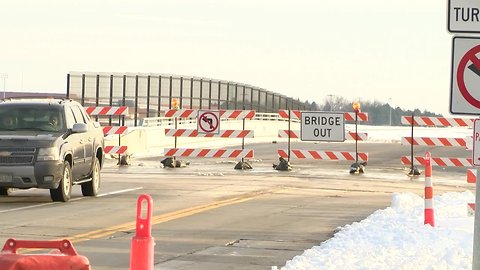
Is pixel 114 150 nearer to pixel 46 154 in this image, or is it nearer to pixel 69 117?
pixel 69 117

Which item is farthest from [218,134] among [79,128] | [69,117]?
[79,128]

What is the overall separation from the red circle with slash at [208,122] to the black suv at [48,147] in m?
8.53

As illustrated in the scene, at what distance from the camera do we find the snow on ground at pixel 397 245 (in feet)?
34.4

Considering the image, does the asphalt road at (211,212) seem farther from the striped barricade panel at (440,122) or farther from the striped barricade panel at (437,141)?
the striped barricade panel at (440,122)

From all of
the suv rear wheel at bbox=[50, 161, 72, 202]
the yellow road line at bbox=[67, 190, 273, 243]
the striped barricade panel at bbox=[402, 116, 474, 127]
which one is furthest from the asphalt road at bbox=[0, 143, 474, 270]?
the striped barricade panel at bbox=[402, 116, 474, 127]

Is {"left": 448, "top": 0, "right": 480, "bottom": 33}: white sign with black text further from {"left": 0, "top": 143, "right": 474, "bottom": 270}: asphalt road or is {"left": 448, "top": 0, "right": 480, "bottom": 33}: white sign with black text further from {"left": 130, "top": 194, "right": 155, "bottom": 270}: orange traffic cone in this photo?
{"left": 0, "top": 143, "right": 474, "bottom": 270}: asphalt road

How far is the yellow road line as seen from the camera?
12.9 meters

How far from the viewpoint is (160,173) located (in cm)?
2752

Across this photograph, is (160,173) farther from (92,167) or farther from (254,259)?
(254,259)

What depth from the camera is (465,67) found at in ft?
27.6

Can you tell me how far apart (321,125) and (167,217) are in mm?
10875

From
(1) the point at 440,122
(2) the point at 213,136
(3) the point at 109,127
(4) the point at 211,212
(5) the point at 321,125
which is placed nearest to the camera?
(4) the point at 211,212

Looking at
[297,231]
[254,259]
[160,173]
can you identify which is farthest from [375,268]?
[160,173]

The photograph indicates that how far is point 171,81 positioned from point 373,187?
3350cm
